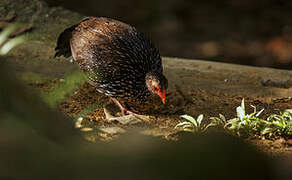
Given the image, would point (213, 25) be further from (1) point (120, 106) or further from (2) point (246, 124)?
(2) point (246, 124)

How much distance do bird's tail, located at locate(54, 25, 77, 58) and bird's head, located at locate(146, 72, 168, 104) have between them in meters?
1.17

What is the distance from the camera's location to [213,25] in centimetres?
987

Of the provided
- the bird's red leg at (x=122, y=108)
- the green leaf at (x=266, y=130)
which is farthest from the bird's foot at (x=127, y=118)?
the green leaf at (x=266, y=130)

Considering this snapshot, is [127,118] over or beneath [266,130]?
beneath

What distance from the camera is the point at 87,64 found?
14.9ft

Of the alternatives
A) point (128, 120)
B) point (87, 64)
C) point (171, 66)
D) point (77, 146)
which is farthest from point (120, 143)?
point (171, 66)

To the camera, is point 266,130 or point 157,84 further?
point 157,84

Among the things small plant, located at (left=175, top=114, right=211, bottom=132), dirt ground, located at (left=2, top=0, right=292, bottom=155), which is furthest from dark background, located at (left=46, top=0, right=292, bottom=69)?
small plant, located at (left=175, top=114, right=211, bottom=132)

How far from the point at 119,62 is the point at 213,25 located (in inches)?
226

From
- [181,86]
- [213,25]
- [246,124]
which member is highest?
[213,25]

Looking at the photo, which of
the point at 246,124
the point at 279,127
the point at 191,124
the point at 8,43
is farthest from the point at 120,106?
the point at 279,127

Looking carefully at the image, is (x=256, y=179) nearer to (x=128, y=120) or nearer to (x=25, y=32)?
(x=128, y=120)

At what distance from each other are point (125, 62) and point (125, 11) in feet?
18.3

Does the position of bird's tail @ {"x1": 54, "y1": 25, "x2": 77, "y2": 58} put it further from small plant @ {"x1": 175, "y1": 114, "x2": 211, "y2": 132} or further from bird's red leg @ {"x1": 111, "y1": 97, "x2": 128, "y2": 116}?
small plant @ {"x1": 175, "y1": 114, "x2": 211, "y2": 132}
